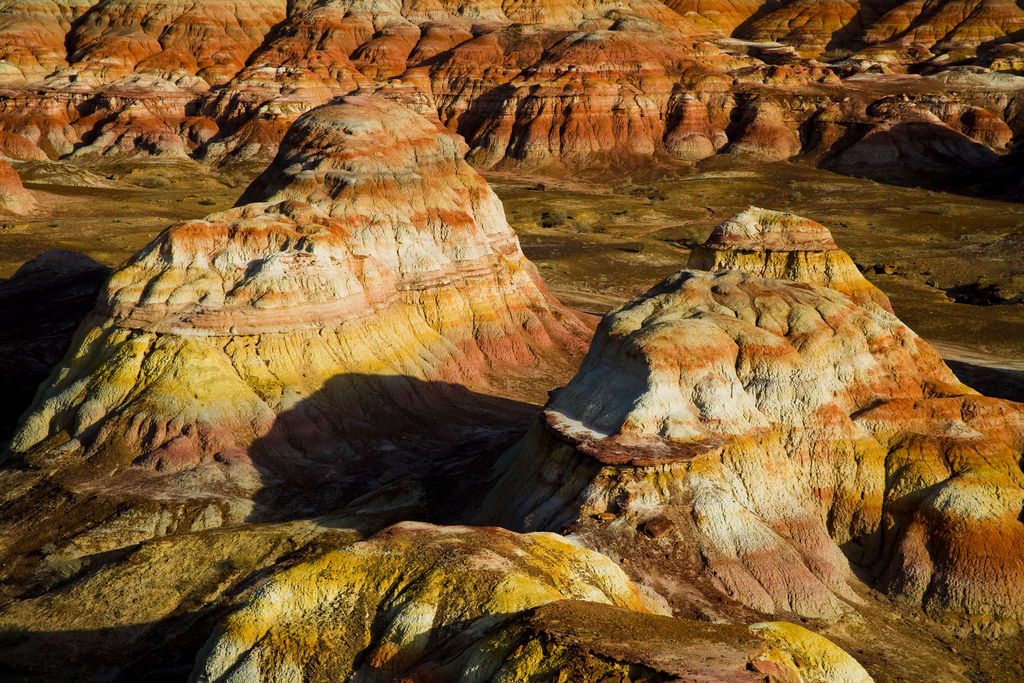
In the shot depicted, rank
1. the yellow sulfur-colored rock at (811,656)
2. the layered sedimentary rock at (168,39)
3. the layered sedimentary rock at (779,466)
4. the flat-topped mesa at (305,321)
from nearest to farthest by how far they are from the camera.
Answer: the yellow sulfur-colored rock at (811,656) → the layered sedimentary rock at (779,466) → the flat-topped mesa at (305,321) → the layered sedimentary rock at (168,39)

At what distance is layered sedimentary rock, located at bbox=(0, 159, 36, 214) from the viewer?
39938 mm

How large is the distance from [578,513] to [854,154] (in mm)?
57099

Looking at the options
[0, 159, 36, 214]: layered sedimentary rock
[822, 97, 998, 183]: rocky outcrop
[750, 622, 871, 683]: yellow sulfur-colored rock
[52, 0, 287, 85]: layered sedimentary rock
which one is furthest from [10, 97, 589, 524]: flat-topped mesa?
[52, 0, 287, 85]: layered sedimentary rock

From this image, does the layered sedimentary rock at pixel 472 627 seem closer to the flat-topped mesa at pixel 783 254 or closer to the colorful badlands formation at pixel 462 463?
the colorful badlands formation at pixel 462 463

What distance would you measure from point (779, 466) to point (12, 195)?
37713 mm

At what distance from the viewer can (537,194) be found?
194 ft

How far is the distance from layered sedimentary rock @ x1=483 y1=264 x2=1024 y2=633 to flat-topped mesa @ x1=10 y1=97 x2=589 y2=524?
20.4ft

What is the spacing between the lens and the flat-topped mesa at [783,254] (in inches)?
1014

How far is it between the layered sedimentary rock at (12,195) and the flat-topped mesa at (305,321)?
19.6m

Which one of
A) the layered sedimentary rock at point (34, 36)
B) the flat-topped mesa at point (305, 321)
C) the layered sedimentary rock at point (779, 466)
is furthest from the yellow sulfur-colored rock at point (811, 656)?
the layered sedimentary rock at point (34, 36)

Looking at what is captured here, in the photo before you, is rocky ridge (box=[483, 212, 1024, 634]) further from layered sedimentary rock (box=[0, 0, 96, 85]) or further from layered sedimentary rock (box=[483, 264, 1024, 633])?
layered sedimentary rock (box=[0, 0, 96, 85])

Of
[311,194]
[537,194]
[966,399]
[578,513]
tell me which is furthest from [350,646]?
[537,194]

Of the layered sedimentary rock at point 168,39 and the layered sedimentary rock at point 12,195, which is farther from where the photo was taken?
the layered sedimentary rock at point 168,39

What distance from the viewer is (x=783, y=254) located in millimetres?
25906
